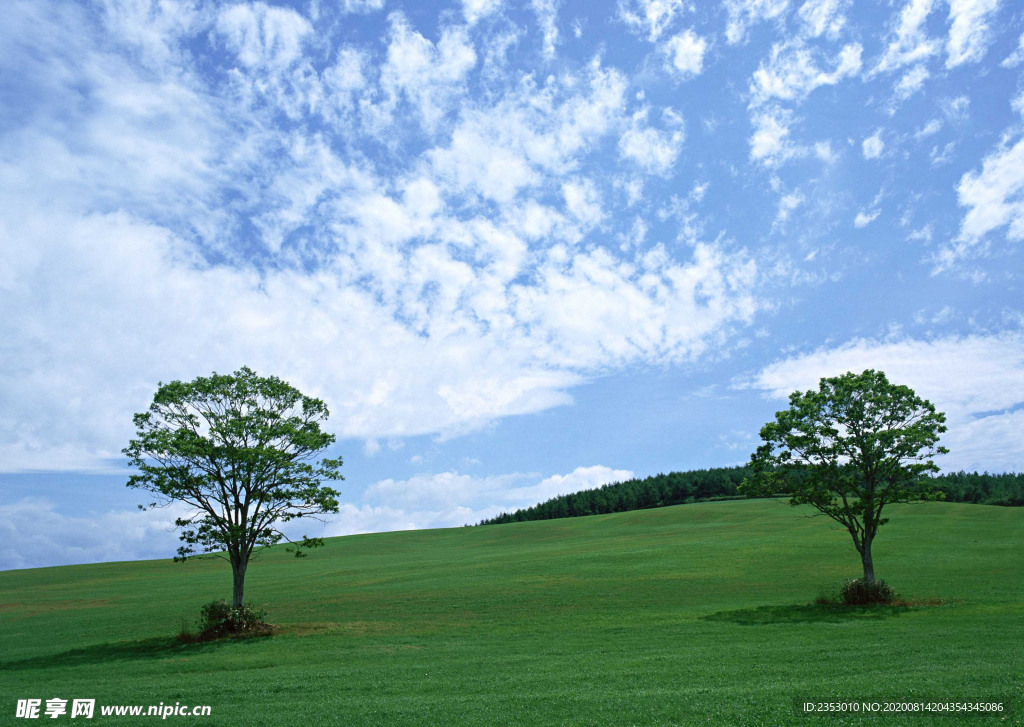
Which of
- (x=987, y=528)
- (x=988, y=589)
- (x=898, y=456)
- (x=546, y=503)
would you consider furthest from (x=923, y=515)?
(x=546, y=503)

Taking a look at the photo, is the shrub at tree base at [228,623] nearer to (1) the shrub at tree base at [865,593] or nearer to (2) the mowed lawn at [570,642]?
(2) the mowed lawn at [570,642]

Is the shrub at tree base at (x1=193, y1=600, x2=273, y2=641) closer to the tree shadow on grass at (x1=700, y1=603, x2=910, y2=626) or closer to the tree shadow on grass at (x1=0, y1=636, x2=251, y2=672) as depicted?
the tree shadow on grass at (x1=0, y1=636, x2=251, y2=672)

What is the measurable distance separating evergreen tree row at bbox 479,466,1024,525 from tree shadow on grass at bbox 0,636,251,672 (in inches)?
5008

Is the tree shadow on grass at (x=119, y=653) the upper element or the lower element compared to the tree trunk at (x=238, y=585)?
lower

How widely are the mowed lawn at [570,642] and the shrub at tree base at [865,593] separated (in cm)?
222

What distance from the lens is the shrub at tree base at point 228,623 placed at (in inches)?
1142

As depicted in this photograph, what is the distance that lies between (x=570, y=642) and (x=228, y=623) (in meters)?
17.4

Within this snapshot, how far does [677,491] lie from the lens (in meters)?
156

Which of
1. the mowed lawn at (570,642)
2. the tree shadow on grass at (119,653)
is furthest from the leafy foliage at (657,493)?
the tree shadow on grass at (119,653)

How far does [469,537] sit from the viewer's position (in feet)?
361

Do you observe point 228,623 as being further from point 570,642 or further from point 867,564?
point 867,564

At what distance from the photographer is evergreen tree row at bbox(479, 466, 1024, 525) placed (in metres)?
140

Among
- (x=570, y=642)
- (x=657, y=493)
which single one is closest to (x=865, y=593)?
(x=570, y=642)

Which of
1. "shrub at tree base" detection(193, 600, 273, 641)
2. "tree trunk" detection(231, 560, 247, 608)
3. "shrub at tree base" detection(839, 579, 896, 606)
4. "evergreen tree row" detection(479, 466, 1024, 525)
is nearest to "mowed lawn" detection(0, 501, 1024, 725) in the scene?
"shrub at tree base" detection(193, 600, 273, 641)
